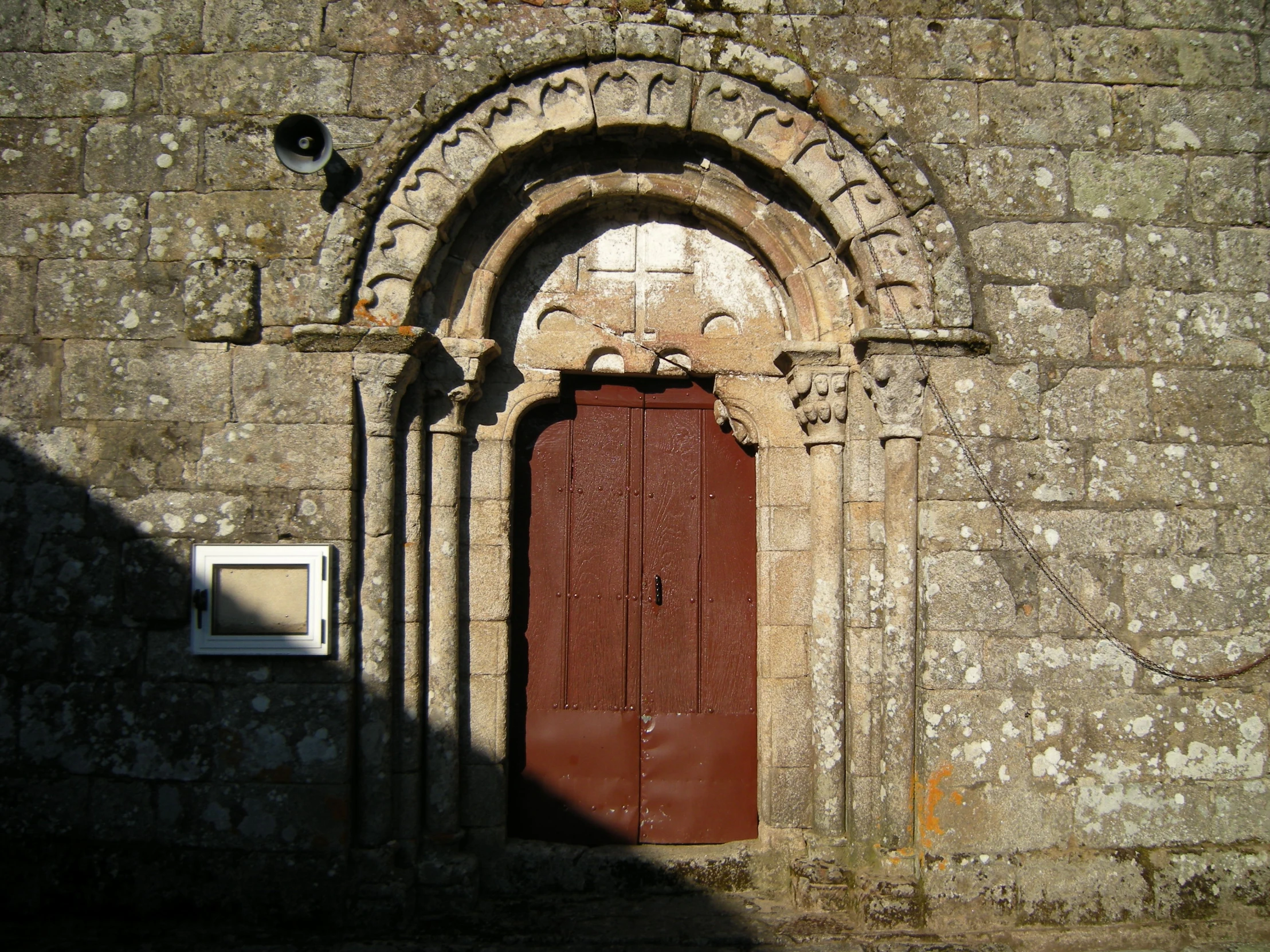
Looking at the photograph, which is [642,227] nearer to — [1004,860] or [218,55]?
[218,55]

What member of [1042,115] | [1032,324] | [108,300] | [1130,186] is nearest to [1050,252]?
[1032,324]

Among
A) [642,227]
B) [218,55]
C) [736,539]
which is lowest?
[736,539]

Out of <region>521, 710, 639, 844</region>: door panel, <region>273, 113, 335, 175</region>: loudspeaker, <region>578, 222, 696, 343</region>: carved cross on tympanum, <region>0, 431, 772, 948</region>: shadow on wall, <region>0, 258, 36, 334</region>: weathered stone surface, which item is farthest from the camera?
<region>578, 222, 696, 343</region>: carved cross on tympanum

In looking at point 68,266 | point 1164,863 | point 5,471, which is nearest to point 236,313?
point 68,266

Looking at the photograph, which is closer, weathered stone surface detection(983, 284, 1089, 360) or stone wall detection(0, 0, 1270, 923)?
stone wall detection(0, 0, 1270, 923)

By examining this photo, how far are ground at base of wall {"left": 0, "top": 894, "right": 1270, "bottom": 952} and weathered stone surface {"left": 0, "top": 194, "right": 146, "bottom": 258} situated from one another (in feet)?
8.73

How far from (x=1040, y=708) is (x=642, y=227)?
8.91ft

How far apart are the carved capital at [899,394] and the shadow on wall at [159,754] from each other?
2112mm

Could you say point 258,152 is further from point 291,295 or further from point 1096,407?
point 1096,407

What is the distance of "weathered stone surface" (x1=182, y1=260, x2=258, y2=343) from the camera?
3.61 metres

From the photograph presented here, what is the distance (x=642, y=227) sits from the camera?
4.18m

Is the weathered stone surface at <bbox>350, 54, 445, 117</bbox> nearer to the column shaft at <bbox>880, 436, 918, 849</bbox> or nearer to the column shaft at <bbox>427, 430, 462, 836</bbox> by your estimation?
the column shaft at <bbox>427, 430, 462, 836</bbox>

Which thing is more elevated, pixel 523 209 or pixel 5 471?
pixel 523 209

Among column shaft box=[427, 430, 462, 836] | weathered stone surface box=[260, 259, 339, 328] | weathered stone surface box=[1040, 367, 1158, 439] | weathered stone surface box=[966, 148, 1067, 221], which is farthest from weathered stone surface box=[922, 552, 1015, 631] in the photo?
weathered stone surface box=[260, 259, 339, 328]
